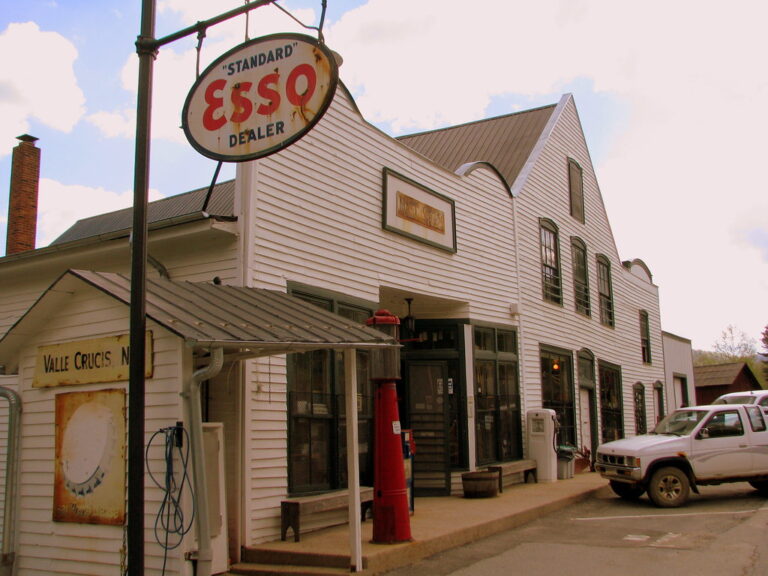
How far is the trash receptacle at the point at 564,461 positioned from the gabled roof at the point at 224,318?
30.7 ft

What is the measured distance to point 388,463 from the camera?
29.2 feet

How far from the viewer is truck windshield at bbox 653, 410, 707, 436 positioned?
44.7 ft

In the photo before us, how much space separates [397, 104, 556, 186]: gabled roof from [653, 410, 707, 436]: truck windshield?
6.63 meters

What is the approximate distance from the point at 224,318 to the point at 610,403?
659 inches

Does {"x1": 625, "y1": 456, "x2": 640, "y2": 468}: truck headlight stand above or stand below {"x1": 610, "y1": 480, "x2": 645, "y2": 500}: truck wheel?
above

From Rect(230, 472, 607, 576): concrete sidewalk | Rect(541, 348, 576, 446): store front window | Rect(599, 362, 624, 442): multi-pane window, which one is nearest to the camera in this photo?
Rect(230, 472, 607, 576): concrete sidewalk

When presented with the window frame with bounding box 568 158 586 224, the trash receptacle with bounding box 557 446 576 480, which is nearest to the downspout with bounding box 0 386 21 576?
the trash receptacle with bounding box 557 446 576 480

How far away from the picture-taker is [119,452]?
7.30 metres

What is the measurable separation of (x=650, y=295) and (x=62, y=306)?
22870 millimetres

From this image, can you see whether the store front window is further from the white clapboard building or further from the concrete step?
the concrete step

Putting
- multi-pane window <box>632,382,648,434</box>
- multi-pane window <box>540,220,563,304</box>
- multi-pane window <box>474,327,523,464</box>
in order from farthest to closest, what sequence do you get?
1. multi-pane window <box>632,382,648,434</box>
2. multi-pane window <box>540,220,563,304</box>
3. multi-pane window <box>474,327,523,464</box>

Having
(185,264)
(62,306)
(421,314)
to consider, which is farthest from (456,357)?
(62,306)

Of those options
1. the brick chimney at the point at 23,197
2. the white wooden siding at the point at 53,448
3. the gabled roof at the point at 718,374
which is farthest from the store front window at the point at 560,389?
the gabled roof at the point at 718,374

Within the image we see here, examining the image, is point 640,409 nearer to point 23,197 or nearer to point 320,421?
point 320,421
